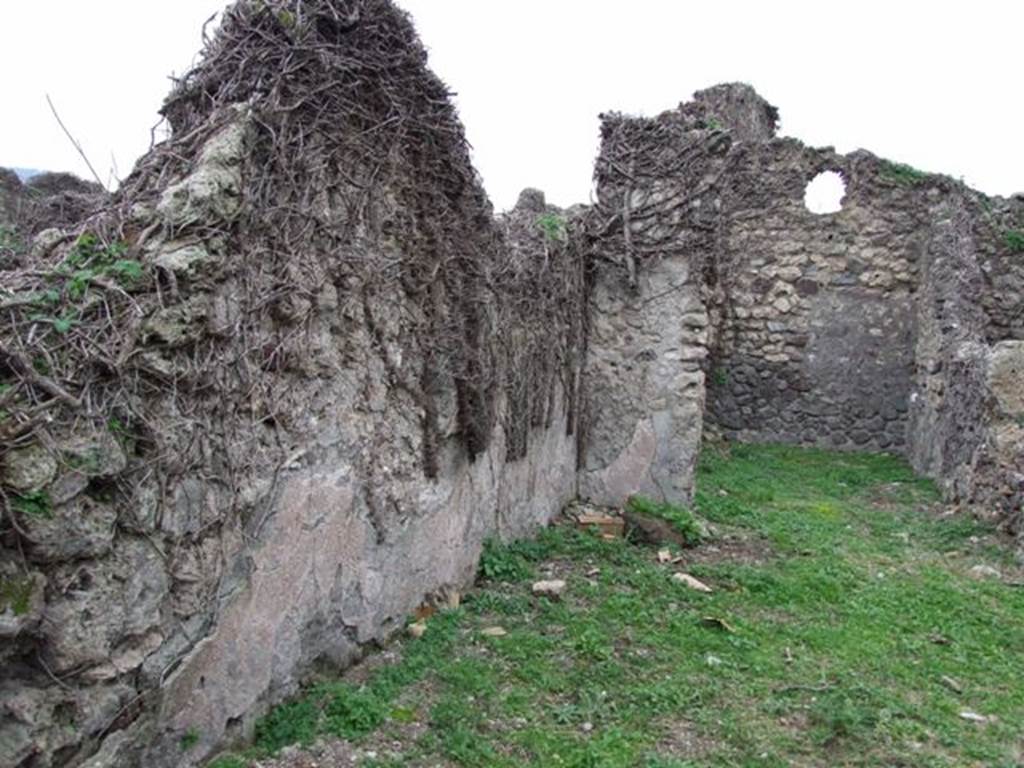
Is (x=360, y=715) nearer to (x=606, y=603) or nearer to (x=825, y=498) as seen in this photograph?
(x=606, y=603)

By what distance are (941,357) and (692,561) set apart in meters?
5.36

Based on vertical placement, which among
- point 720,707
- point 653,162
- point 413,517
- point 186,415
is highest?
point 653,162

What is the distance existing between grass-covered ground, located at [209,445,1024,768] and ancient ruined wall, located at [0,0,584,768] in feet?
1.09

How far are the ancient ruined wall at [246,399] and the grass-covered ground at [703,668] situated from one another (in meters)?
0.33

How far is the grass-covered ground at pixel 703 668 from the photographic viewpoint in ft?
11.3

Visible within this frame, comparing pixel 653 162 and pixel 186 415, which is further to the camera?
pixel 653 162

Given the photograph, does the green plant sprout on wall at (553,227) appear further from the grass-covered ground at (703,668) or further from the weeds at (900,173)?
the weeds at (900,173)

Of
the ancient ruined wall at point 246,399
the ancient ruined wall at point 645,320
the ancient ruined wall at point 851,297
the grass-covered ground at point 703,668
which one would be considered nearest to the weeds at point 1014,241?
the ancient ruined wall at point 851,297

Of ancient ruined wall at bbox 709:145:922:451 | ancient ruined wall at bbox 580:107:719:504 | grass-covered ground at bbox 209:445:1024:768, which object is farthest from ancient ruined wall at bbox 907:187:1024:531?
ancient ruined wall at bbox 580:107:719:504

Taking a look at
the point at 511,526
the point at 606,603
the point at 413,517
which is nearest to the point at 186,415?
the point at 413,517

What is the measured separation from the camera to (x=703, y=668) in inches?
167

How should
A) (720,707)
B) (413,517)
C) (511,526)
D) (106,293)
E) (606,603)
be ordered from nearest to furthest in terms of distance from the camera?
(106,293), (720,707), (413,517), (606,603), (511,526)

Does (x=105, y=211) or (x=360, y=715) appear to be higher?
(x=105, y=211)

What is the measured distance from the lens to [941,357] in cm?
981
